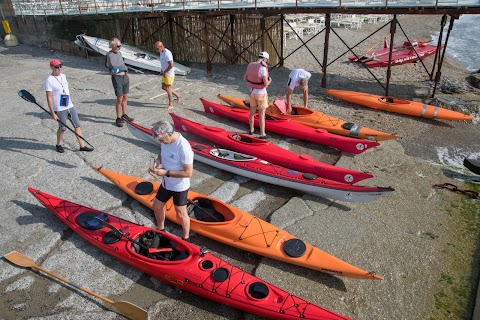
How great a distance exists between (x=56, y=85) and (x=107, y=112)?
3.32m

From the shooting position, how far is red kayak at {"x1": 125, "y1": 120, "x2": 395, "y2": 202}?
6371mm

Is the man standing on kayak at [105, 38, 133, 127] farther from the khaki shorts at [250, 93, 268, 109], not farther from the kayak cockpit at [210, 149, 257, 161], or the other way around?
the khaki shorts at [250, 93, 268, 109]

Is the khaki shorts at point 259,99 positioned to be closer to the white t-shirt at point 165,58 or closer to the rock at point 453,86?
the white t-shirt at point 165,58

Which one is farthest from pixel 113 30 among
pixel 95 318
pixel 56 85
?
pixel 95 318

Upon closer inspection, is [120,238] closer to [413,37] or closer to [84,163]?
[84,163]

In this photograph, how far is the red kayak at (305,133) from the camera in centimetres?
822

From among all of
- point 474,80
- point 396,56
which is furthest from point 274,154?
point 396,56

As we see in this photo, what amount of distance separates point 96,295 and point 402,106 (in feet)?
31.1

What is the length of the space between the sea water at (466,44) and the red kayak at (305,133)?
14.3 m

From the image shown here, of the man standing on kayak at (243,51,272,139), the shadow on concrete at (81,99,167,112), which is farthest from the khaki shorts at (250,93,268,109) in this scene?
the shadow on concrete at (81,99,167,112)

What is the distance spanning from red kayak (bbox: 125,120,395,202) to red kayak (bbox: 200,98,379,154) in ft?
6.07

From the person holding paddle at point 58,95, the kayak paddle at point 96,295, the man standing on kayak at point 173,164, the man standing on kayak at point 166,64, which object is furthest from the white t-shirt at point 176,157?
the man standing on kayak at point 166,64

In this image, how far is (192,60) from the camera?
615 inches

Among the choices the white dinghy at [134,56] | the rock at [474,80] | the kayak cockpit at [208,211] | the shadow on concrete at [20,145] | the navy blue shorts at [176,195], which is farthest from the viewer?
the rock at [474,80]
